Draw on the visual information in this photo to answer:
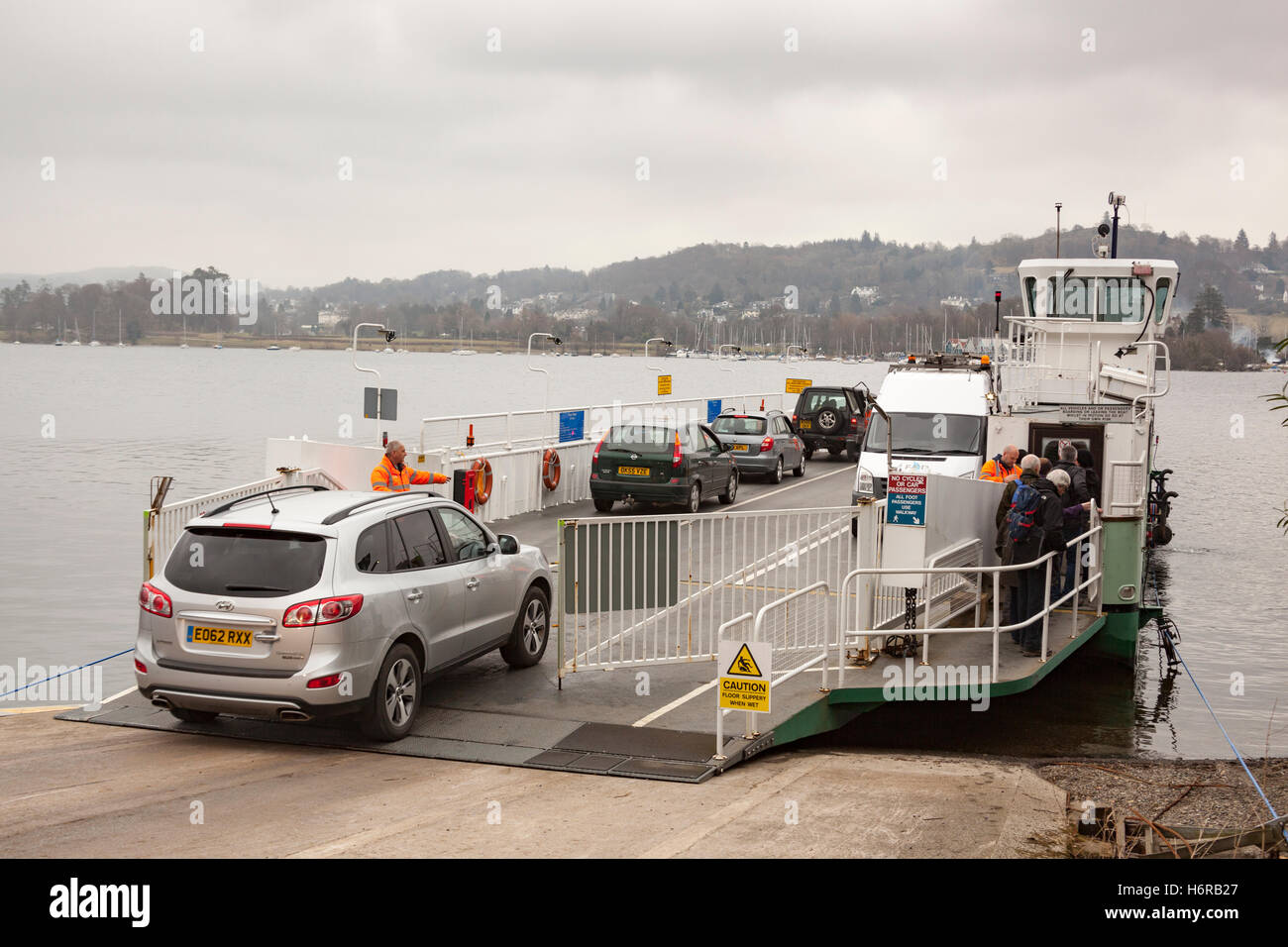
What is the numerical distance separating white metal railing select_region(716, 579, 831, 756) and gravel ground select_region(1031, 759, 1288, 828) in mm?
2128

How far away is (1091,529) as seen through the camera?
42.0 ft

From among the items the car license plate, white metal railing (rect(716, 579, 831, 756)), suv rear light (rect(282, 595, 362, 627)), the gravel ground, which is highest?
suv rear light (rect(282, 595, 362, 627))

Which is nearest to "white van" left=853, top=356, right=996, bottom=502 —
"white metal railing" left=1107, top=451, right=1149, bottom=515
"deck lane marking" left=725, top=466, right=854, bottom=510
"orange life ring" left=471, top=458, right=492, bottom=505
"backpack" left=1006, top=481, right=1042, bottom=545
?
"deck lane marking" left=725, top=466, right=854, bottom=510

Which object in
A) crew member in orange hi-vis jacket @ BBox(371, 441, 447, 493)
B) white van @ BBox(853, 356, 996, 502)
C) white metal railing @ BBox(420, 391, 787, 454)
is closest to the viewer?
crew member in orange hi-vis jacket @ BBox(371, 441, 447, 493)

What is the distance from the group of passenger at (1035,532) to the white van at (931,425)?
19.4 ft

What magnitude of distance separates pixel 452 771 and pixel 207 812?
5.76 ft

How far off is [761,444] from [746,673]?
1988 cm

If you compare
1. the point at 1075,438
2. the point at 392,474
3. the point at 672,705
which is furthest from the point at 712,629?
the point at 1075,438

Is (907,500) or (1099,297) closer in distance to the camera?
(907,500)

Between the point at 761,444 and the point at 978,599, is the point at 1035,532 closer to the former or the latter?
the point at 978,599

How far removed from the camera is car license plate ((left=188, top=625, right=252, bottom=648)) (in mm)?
8555

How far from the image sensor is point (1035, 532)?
11.4 m

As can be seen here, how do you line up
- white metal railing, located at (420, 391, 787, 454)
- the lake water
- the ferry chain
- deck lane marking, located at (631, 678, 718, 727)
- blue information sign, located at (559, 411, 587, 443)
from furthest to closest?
blue information sign, located at (559, 411, 587, 443) → white metal railing, located at (420, 391, 787, 454) → the lake water → the ferry chain → deck lane marking, located at (631, 678, 718, 727)

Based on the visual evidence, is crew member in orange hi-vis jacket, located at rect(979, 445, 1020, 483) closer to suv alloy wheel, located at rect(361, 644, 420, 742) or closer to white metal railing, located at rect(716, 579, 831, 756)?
white metal railing, located at rect(716, 579, 831, 756)
